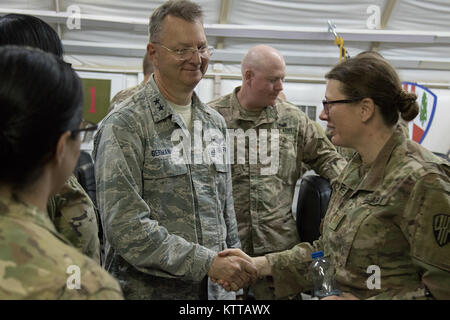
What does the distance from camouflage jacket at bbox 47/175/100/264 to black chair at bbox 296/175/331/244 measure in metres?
1.43

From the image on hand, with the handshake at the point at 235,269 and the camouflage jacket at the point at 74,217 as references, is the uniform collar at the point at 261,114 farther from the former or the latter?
the camouflage jacket at the point at 74,217

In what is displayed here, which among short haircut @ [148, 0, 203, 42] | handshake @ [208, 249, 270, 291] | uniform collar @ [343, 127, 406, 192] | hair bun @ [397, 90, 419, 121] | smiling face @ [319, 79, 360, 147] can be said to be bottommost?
handshake @ [208, 249, 270, 291]

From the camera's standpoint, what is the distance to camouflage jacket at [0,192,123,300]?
880 millimetres

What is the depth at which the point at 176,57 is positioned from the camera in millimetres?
2088

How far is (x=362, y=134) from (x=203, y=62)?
0.75m

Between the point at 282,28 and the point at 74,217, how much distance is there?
3.61 m

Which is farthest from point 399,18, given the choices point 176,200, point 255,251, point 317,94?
point 176,200

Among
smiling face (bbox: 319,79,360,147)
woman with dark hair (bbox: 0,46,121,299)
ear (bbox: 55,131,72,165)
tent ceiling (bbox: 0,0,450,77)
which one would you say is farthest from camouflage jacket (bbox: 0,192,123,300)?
tent ceiling (bbox: 0,0,450,77)

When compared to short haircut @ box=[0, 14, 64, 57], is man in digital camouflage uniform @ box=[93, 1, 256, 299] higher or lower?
lower

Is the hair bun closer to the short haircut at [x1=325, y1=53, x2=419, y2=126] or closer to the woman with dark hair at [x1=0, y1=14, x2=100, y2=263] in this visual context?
the short haircut at [x1=325, y1=53, x2=419, y2=126]

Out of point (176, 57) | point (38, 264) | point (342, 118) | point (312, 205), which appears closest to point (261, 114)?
point (312, 205)

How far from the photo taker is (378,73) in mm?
1774

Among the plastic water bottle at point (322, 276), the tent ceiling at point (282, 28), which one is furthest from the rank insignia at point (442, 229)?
the tent ceiling at point (282, 28)

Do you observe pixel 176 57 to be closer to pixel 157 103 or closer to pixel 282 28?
pixel 157 103
